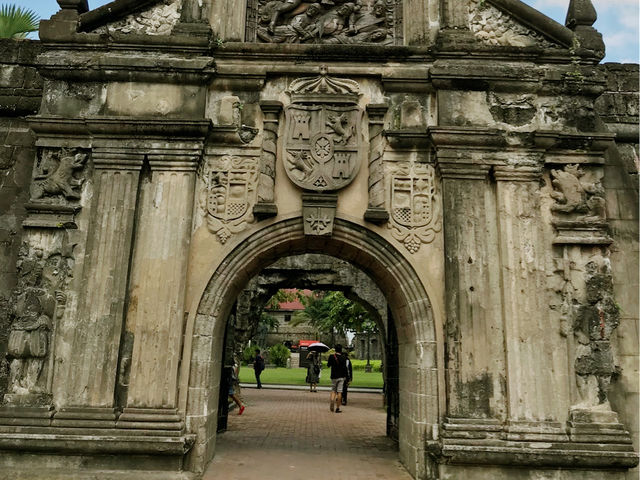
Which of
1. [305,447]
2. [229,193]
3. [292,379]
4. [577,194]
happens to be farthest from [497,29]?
[292,379]

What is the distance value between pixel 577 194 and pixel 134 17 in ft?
21.8

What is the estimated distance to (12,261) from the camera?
6.98 metres

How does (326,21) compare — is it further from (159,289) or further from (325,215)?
(159,289)

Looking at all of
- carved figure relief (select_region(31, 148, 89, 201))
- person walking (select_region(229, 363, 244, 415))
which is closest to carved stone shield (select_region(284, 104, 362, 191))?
carved figure relief (select_region(31, 148, 89, 201))

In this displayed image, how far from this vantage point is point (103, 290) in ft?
21.1

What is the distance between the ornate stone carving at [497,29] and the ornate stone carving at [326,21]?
1106 millimetres

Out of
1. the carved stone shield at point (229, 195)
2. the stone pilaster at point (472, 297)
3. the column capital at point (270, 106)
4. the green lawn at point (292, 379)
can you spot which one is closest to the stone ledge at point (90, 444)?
the carved stone shield at point (229, 195)

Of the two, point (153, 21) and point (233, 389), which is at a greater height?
point (153, 21)

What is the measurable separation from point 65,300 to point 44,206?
1253 millimetres

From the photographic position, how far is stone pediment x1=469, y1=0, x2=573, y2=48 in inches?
286

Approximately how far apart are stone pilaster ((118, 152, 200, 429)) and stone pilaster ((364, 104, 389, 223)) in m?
2.33

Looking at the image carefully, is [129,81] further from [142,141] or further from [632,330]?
[632,330]

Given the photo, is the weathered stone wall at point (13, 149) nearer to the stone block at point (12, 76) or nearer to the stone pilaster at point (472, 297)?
the stone block at point (12, 76)

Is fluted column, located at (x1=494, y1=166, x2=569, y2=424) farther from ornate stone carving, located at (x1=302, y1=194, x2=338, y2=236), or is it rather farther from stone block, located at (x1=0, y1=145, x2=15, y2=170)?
stone block, located at (x1=0, y1=145, x2=15, y2=170)
